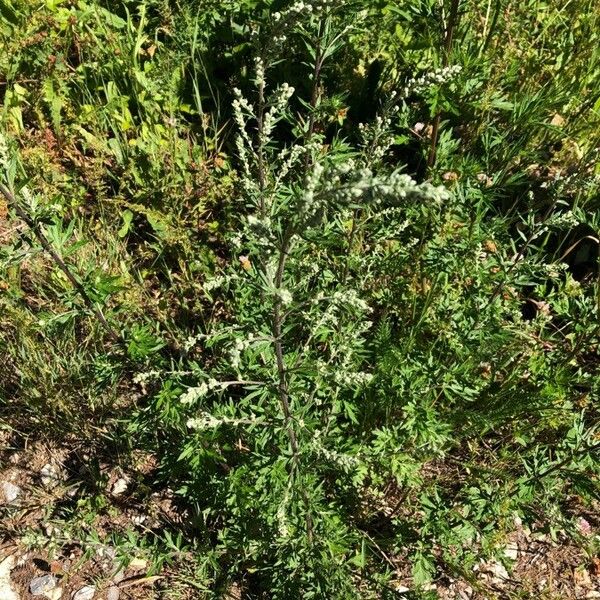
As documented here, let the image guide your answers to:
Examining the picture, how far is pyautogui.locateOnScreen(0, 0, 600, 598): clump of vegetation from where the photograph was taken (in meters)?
2.55

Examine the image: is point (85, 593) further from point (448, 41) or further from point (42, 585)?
point (448, 41)

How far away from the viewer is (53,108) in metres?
4.23

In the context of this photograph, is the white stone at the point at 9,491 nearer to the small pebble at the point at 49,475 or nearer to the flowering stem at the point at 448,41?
the small pebble at the point at 49,475

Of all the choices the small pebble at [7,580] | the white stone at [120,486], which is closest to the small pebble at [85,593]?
the small pebble at [7,580]

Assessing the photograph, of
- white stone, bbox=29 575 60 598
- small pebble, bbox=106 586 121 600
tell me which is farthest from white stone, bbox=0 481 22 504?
small pebble, bbox=106 586 121 600

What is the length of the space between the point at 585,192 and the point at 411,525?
2254 millimetres

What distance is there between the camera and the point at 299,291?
2623 millimetres

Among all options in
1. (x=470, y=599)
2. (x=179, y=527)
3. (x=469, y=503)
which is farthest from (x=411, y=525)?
(x=179, y=527)

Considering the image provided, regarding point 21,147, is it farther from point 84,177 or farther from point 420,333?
point 420,333

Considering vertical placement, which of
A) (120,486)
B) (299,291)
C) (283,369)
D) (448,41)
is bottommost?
(120,486)

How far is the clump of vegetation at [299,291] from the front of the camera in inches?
100

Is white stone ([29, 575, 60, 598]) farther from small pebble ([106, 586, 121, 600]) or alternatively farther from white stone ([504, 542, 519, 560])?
white stone ([504, 542, 519, 560])

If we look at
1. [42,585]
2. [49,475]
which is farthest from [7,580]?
[49,475]

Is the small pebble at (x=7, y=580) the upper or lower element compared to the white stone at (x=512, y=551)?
upper
